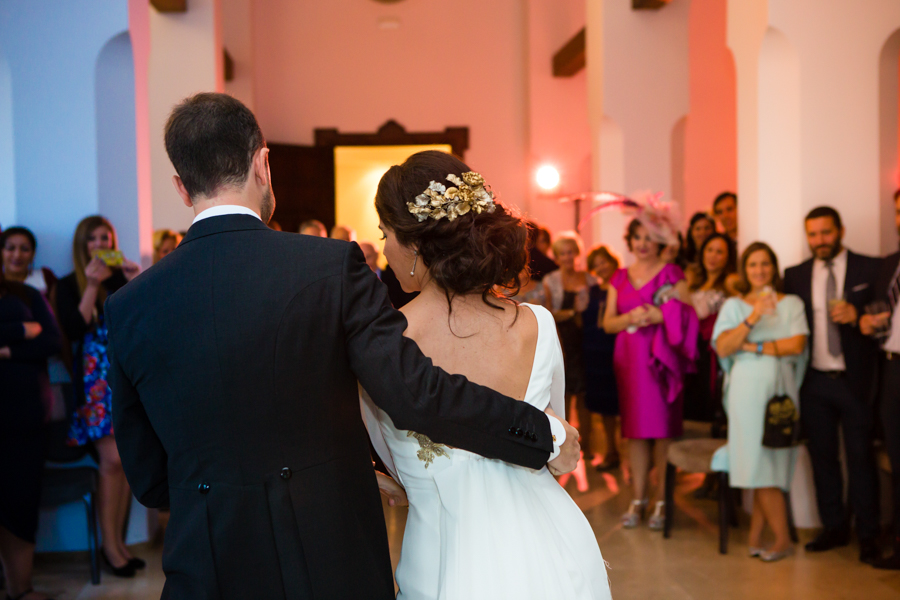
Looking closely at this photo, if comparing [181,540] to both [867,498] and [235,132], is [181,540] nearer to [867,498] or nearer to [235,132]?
[235,132]

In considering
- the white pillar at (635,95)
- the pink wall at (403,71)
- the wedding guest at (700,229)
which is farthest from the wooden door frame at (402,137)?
the wedding guest at (700,229)

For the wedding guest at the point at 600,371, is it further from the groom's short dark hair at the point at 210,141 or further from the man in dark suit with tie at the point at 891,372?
the groom's short dark hair at the point at 210,141

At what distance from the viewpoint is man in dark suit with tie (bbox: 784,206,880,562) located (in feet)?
12.9

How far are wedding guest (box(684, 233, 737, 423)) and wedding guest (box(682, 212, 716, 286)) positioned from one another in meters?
0.16

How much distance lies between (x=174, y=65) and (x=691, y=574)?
5.51 meters

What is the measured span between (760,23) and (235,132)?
4040 millimetres

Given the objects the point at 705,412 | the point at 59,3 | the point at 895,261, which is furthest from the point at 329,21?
the point at 895,261

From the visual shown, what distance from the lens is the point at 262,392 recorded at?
130cm

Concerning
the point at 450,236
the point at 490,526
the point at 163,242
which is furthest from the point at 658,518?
the point at 163,242

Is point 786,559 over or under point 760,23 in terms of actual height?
under

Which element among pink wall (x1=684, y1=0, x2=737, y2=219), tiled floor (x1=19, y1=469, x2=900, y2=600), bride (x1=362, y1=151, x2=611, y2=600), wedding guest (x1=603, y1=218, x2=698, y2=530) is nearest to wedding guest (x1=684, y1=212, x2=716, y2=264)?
wedding guest (x1=603, y1=218, x2=698, y2=530)

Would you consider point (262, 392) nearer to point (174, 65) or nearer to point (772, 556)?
point (772, 556)

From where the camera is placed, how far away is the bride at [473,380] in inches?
62.1

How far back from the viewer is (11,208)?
393 cm
